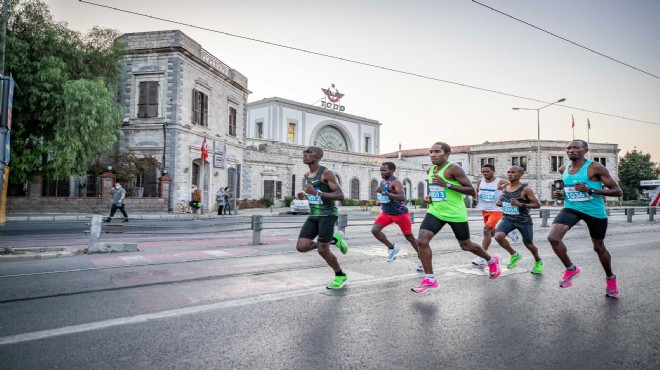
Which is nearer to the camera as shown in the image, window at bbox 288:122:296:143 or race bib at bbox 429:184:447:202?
race bib at bbox 429:184:447:202

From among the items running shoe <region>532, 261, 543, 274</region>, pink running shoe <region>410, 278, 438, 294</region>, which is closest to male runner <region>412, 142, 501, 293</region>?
pink running shoe <region>410, 278, 438, 294</region>

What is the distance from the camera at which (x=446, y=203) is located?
17.1ft

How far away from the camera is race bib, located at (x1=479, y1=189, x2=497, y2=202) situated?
7954mm

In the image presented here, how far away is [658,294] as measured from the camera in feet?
16.8

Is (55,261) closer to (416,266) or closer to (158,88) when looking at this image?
(416,266)

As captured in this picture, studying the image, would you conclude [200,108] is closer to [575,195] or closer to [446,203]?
[446,203]

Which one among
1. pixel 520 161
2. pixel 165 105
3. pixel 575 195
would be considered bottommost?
pixel 575 195

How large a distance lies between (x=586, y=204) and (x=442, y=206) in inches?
71.2

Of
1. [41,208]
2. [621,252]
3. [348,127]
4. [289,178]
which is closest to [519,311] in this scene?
[621,252]

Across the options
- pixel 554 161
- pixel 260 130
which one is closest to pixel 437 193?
pixel 260 130

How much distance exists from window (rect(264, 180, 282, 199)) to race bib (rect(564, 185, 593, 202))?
29.3 meters

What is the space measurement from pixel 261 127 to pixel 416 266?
4083 centimetres

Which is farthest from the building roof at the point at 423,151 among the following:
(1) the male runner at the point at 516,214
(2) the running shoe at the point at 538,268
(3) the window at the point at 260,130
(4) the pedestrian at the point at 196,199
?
(2) the running shoe at the point at 538,268

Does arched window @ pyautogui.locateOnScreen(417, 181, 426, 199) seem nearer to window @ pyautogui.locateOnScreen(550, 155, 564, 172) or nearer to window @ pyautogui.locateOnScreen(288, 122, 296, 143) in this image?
window @ pyautogui.locateOnScreen(288, 122, 296, 143)
